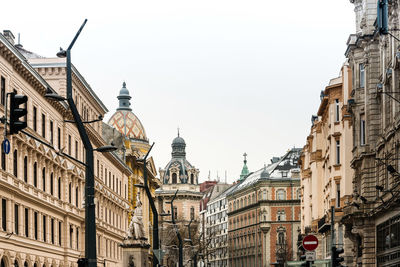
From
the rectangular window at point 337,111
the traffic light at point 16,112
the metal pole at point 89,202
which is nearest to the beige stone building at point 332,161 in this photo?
the rectangular window at point 337,111

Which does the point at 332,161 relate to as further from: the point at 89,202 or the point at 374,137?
the point at 89,202

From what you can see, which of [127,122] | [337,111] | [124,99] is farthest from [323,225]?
[124,99]

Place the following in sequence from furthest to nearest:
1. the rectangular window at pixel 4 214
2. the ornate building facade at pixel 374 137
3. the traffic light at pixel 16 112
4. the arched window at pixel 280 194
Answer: the arched window at pixel 280 194, the rectangular window at pixel 4 214, the ornate building facade at pixel 374 137, the traffic light at pixel 16 112

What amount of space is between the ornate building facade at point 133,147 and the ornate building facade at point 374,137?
19.3m

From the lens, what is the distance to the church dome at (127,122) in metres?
155

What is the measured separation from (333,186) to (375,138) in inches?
667

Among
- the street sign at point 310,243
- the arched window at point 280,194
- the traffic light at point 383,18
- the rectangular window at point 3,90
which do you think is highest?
the arched window at point 280,194

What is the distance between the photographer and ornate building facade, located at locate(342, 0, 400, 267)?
4241cm

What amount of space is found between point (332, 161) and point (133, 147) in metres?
46.7

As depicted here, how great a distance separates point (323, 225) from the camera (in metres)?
72.0

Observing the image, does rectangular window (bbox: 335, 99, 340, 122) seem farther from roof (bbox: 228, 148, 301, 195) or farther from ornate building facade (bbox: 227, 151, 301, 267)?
roof (bbox: 228, 148, 301, 195)

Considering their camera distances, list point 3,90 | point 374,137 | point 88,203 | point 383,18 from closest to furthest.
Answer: point 88,203 → point 383,18 → point 3,90 → point 374,137

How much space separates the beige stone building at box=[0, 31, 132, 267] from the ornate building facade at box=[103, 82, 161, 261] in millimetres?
4722

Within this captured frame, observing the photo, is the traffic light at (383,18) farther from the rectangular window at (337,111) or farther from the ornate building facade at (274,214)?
the ornate building facade at (274,214)
